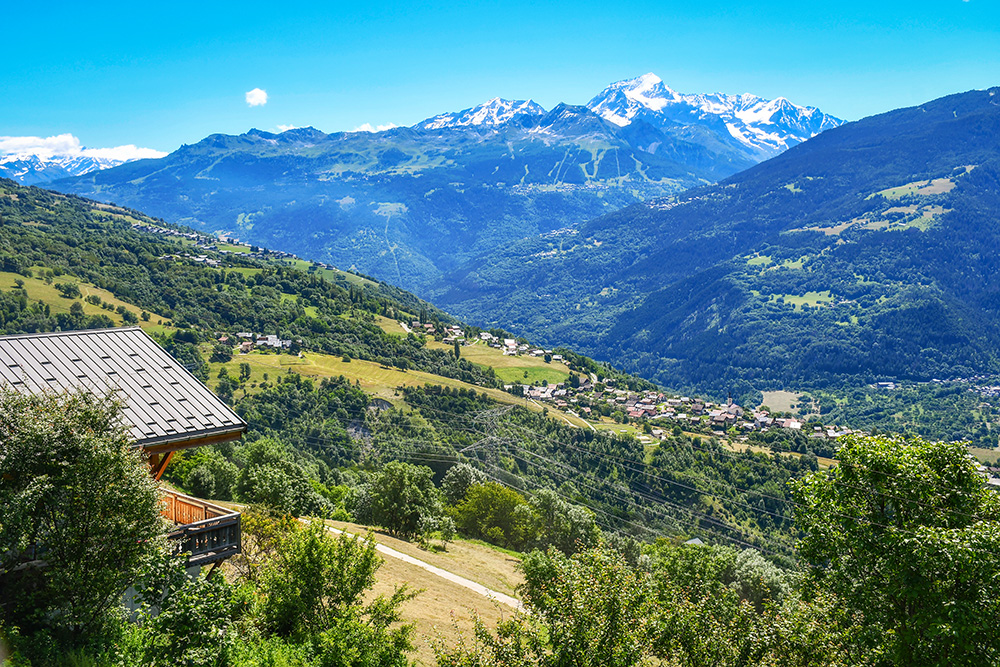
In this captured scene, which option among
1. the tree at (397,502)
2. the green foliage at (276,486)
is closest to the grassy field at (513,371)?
the green foliage at (276,486)

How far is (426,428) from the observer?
110938 millimetres

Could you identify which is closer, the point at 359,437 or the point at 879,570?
the point at 879,570

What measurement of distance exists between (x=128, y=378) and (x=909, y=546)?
77.5ft

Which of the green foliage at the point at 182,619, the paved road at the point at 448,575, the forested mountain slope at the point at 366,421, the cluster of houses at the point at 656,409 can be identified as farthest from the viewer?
the cluster of houses at the point at 656,409

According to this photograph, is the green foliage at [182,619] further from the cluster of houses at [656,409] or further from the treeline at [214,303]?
the treeline at [214,303]

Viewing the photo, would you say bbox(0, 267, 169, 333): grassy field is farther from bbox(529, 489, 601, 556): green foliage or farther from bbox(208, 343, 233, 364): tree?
→ bbox(529, 489, 601, 556): green foliage

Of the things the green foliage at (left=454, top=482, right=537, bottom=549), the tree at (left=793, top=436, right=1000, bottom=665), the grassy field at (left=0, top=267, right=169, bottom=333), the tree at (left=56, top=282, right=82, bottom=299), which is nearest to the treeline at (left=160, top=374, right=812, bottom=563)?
the green foliage at (left=454, top=482, right=537, bottom=549)

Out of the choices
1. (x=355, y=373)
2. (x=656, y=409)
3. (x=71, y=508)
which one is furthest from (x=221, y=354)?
(x=71, y=508)

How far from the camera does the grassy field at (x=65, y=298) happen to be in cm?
14125

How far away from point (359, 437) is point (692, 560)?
77.9 m

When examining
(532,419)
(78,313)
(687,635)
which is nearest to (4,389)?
(687,635)

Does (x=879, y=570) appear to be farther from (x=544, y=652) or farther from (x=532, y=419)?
(x=532, y=419)

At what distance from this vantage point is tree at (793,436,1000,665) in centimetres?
Answer: 1766

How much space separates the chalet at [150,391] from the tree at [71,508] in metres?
3.07
